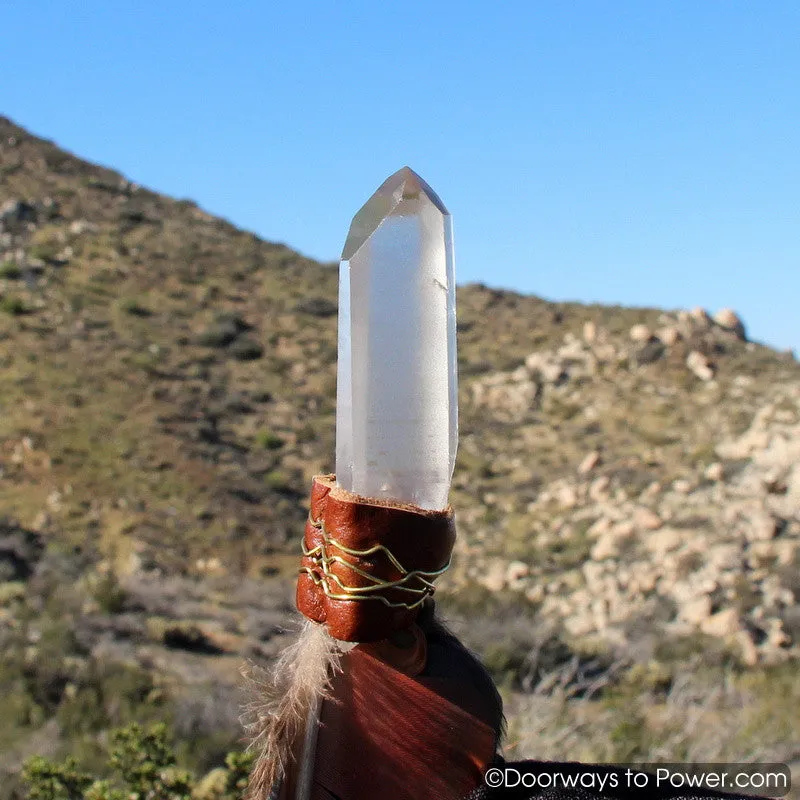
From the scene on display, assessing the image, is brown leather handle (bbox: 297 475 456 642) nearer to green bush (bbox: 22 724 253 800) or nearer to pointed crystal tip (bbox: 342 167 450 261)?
pointed crystal tip (bbox: 342 167 450 261)

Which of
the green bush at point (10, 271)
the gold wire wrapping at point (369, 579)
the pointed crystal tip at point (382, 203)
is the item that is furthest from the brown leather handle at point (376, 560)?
the green bush at point (10, 271)

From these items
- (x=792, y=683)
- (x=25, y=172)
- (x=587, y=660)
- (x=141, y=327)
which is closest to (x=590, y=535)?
(x=587, y=660)

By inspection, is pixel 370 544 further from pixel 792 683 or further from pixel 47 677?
pixel 792 683

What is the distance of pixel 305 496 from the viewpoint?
66.6 ft

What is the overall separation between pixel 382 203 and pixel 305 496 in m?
19.1

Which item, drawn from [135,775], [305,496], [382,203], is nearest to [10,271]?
[305,496]

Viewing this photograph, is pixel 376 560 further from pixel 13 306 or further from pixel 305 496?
pixel 13 306

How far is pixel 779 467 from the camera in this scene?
16.2 m

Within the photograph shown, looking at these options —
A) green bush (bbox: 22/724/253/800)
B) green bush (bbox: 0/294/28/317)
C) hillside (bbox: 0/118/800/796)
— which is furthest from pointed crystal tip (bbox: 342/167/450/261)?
green bush (bbox: 0/294/28/317)

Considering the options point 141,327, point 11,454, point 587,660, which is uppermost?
point 141,327

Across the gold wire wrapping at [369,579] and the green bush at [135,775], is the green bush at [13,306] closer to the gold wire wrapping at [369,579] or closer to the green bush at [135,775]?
the green bush at [135,775]

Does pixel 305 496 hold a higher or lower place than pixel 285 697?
higher

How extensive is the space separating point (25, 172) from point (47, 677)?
110 ft

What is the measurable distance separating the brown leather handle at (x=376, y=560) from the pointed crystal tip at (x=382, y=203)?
39cm
